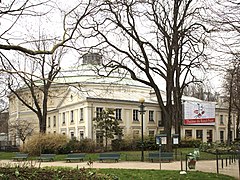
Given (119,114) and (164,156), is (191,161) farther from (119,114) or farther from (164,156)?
(119,114)

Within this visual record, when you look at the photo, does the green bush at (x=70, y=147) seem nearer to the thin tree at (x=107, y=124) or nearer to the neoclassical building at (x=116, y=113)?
the thin tree at (x=107, y=124)

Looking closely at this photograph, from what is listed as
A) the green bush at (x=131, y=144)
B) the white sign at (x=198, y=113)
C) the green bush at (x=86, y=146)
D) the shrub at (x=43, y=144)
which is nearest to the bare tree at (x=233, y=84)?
the green bush at (x=131, y=144)

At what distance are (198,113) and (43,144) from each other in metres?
26.0

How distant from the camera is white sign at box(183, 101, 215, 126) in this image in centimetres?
5811

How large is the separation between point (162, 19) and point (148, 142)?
21002mm

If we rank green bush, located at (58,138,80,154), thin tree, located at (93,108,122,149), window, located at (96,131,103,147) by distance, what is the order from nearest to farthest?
green bush, located at (58,138,80,154)
thin tree, located at (93,108,122,149)
window, located at (96,131,103,147)

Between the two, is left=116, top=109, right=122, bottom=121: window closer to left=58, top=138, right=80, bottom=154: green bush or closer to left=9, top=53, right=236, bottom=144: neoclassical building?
left=9, top=53, right=236, bottom=144: neoclassical building

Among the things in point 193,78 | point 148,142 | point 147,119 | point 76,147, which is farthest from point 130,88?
point 193,78

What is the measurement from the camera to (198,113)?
58812 millimetres

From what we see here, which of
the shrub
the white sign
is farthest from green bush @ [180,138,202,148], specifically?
the shrub

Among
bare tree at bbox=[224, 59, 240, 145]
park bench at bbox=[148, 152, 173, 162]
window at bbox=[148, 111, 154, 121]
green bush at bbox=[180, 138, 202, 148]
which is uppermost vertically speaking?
bare tree at bbox=[224, 59, 240, 145]

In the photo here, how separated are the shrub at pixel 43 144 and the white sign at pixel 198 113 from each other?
75.1 feet

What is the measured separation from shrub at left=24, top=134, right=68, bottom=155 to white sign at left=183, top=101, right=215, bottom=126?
2288 centimetres

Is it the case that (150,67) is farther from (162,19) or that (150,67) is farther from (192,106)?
(192,106)
